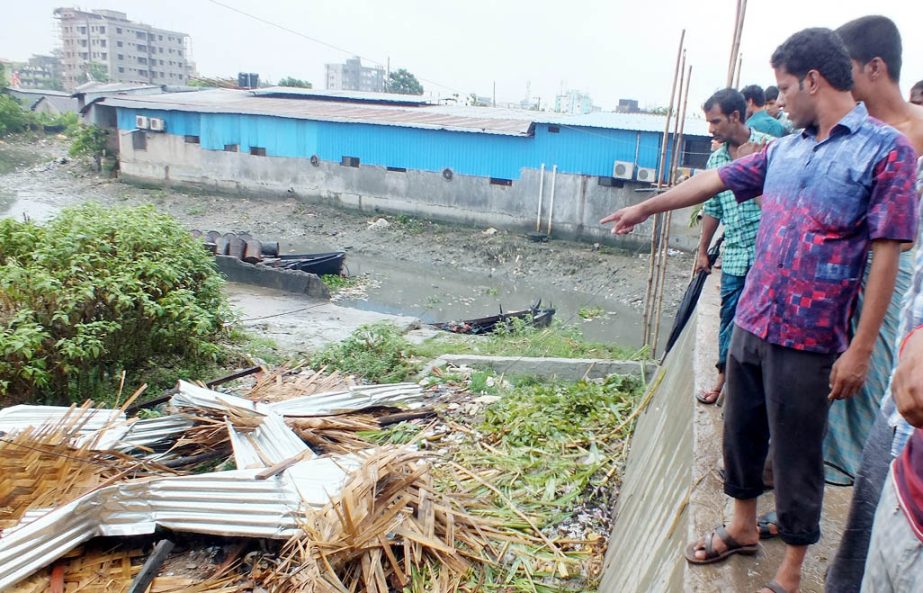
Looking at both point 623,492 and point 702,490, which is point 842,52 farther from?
point 623,492

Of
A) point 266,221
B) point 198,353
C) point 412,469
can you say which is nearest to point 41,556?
point 412,469

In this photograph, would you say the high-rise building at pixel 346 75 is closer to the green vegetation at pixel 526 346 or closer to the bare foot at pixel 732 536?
the green vegetation at pixel 526 346

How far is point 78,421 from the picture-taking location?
4719mm

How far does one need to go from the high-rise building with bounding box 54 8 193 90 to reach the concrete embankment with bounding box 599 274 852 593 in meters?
80.0

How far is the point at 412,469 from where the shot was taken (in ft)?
13.4

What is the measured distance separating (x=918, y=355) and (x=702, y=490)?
1664mm

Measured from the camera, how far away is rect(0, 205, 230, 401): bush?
18.6ft

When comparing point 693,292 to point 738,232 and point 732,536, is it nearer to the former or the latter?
point 738,232

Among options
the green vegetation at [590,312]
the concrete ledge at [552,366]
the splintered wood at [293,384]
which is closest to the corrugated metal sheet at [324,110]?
the green vegetation at [590,312]

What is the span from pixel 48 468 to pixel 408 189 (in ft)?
62.3

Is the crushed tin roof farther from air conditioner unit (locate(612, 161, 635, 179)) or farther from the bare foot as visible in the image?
the bare foot

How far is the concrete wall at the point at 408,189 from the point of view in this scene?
65.0 feet

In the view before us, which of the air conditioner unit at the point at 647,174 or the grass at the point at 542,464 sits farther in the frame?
the air conditioner unit at the point at 647,174

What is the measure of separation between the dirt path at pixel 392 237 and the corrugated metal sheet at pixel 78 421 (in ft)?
42.3
